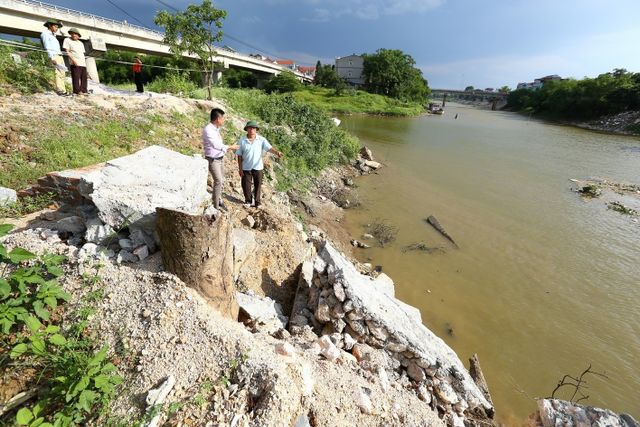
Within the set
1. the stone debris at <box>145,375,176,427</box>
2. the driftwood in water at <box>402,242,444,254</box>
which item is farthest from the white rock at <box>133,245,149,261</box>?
the driftwood in water at <box>402,242,444,254</box>

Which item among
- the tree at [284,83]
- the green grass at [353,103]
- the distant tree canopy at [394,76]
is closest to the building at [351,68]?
the distant tree canopy at [394,76]

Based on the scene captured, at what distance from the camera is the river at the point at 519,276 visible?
4977 mm

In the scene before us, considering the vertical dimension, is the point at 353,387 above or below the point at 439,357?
above

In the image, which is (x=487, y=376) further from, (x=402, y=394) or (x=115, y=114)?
(x=115, y=114)

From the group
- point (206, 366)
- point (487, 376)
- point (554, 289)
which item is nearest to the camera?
point (206, 366)

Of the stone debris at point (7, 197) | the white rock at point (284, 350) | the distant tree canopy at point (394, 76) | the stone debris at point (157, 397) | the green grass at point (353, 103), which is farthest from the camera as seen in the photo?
the distant tree canopy at point (394, 76)

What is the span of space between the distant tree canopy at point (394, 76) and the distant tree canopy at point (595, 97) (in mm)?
25572

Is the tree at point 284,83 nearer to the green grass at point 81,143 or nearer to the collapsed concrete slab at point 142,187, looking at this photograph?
the green grass at point 81,143

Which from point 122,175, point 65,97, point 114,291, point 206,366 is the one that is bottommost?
point 206,366

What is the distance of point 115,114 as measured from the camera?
7.66 m

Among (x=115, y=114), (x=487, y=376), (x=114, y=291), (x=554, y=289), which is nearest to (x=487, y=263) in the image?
(x=554, y=289)

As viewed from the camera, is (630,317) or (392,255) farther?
(392,255)

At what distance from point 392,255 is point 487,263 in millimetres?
2375

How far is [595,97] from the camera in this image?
50.0 meters
